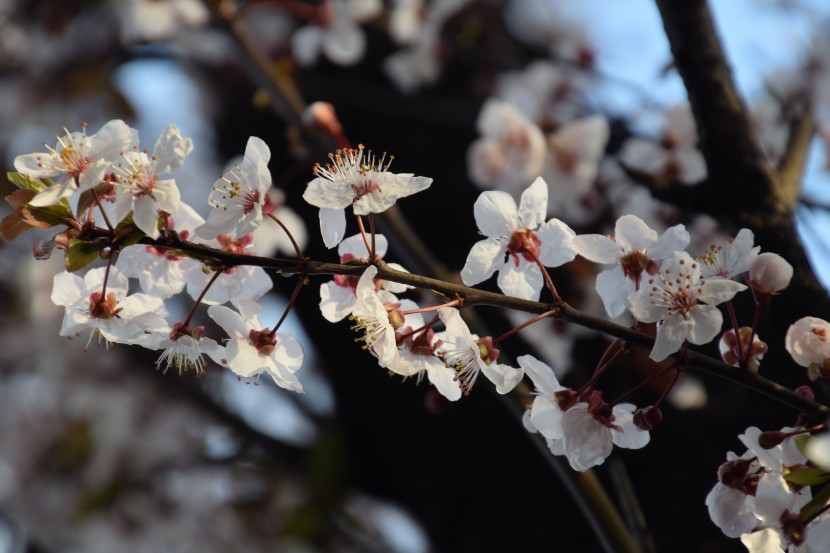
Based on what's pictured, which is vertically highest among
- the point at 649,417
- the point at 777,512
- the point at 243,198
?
the point at 243,198

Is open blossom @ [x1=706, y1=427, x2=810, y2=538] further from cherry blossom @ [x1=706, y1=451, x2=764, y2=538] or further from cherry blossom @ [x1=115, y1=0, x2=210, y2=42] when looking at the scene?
cherry blossom @ [x1=115, y1=0, x2=210, y2=42]

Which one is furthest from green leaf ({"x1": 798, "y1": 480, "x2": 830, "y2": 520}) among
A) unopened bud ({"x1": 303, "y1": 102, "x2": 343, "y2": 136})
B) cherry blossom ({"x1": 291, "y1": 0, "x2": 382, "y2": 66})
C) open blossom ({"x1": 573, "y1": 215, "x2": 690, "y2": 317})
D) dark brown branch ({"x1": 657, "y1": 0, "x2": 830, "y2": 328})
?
cherry blossom ({"x1": 291, "y1": 0, "x2": 382, "y2": 66})

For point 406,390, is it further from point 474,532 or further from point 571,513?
point 571,513

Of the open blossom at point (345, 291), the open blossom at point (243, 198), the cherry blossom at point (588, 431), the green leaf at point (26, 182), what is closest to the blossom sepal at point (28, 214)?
the green leaf at point (26, 182)

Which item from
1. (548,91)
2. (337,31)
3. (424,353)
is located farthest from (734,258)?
(337,31)

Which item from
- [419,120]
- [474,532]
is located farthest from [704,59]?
[419,120]

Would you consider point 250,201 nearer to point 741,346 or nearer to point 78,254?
point 78,254
